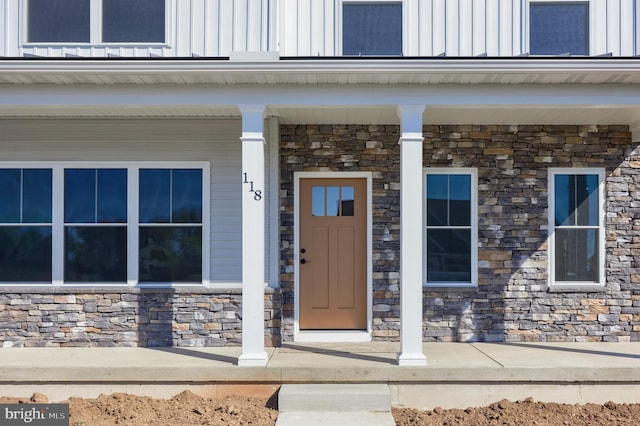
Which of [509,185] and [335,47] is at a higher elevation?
[335,47]

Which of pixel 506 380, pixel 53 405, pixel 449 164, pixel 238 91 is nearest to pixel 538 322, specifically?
pixel 506 380

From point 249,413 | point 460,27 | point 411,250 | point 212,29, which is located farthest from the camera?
point 460,27

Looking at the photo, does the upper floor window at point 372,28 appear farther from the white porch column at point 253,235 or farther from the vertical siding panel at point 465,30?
the white porch column at point 253,235

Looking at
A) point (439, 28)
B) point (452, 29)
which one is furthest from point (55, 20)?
point (452, 29)

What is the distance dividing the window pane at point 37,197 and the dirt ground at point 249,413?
221 cm

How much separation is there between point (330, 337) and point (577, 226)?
3.34m

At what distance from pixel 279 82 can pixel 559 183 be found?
375 cm

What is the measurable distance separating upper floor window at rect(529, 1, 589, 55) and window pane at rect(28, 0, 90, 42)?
519 centimetres

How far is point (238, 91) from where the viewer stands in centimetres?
543

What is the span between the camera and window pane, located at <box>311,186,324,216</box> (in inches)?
267

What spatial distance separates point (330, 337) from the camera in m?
6.61

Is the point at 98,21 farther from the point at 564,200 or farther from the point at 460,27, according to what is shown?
the point at 564,200

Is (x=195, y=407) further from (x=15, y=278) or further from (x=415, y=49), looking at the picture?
(x=415, y=49)

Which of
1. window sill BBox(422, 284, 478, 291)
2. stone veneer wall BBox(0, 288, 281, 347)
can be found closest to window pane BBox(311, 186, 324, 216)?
stone veneer wall BBox(0, 288, 281, 347)
